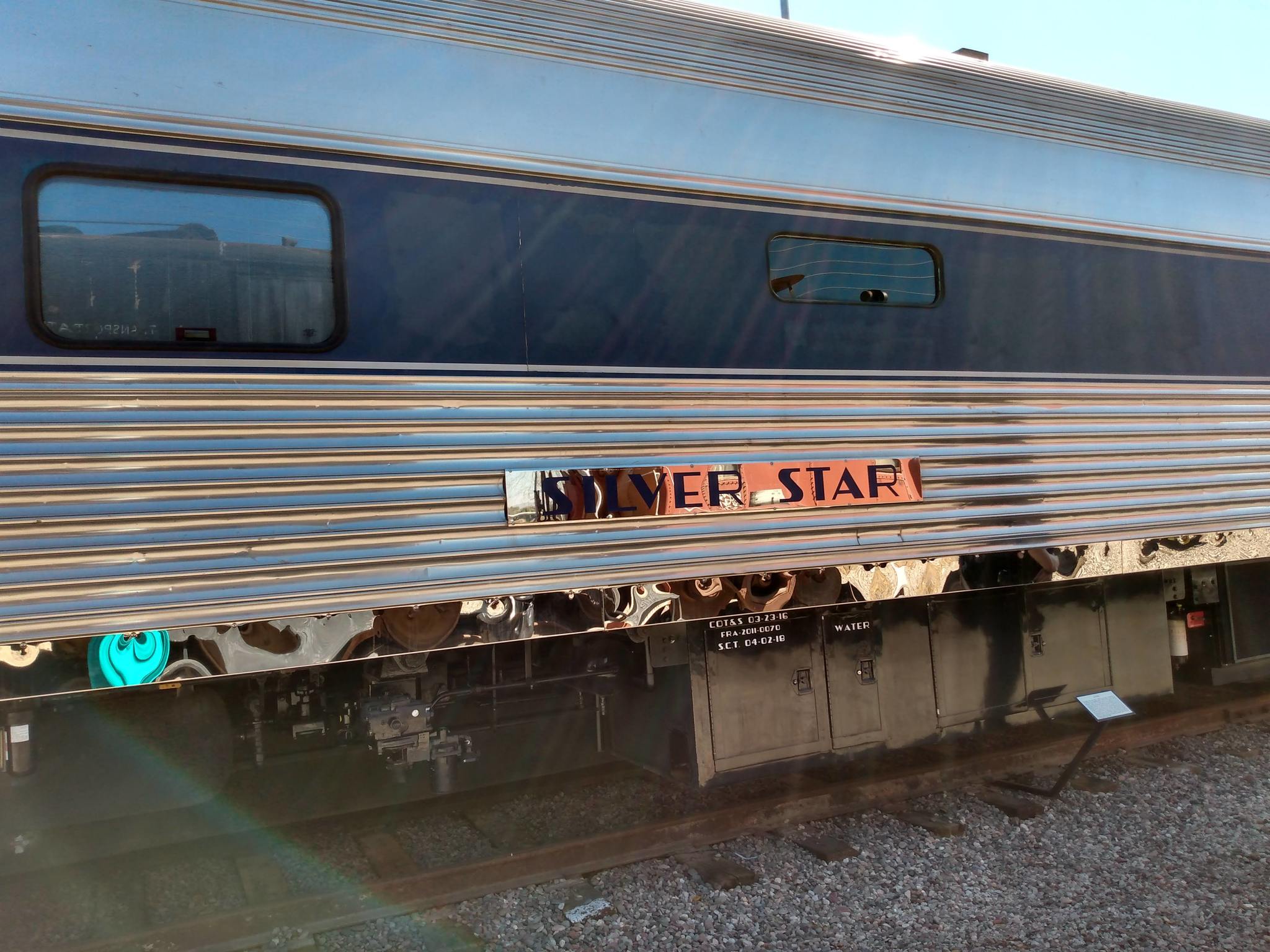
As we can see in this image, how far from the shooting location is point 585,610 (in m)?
3.30

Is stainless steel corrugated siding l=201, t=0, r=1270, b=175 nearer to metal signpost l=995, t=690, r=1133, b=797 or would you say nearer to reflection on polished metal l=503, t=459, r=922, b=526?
reflection on polished metal l=503, t=459, r=922, b=526

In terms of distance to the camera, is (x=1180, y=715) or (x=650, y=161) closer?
(x=650, y=161)

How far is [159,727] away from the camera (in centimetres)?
354

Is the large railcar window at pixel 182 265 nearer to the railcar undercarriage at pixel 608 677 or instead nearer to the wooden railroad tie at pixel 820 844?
the railcar undercarriage at pixel 608 677

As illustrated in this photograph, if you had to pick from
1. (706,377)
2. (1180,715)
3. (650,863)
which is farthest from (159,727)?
(1180,715)

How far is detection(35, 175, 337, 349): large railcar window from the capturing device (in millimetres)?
2791

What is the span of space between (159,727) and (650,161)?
2.67 m

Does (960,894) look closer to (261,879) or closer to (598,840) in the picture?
(598,840)

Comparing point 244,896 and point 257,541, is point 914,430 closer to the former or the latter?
point 257,541

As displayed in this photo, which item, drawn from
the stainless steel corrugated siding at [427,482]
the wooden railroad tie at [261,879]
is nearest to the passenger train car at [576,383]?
the stainless steel corrugated siding at [427,482]

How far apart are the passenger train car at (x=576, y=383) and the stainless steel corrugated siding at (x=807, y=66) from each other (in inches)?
0.7

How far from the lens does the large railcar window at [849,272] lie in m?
3.83

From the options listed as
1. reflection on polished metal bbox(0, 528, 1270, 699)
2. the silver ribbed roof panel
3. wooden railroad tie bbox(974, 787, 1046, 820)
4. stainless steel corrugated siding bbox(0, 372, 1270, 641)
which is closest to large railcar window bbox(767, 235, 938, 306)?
the silver ribbed roof panel

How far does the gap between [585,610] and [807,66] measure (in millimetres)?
2312
